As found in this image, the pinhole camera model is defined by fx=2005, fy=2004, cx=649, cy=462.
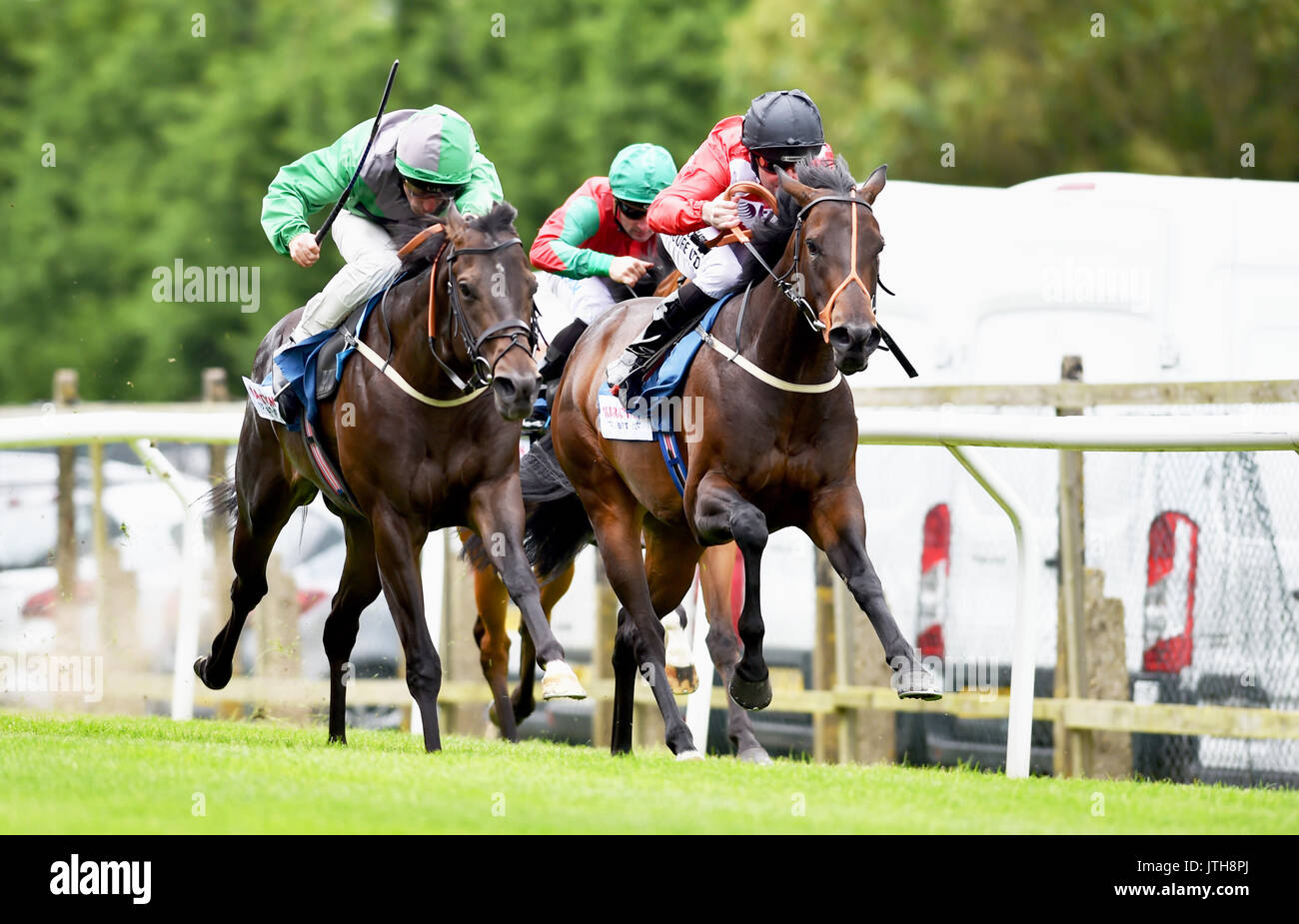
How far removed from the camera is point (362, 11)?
29.1m

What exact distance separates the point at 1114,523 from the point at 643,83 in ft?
58.6

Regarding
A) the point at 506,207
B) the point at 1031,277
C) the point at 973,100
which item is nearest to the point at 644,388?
the point at 506,207

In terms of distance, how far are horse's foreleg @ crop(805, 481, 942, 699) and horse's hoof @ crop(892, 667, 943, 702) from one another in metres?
0.03

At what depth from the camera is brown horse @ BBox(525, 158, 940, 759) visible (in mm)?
6215

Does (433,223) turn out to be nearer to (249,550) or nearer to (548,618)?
(249,550)

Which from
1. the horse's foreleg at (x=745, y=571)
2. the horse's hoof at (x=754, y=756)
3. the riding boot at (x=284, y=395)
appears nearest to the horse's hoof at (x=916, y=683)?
the horse's foreleg at (x=745, y=571)

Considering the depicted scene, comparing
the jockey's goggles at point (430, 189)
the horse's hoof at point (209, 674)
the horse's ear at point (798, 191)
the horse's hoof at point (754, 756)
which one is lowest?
the horse's hoof at point (754, 756)

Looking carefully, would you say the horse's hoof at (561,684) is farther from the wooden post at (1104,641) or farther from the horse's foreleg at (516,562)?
the wooden post at (1104,641)

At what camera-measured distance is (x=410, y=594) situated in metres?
7.09

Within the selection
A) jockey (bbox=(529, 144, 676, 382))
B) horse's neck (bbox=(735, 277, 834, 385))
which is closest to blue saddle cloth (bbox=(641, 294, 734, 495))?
horse's neck (bbox=(735, 277, 834, 385))

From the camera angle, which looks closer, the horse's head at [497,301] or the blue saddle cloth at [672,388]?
the horse's head at [497,301]

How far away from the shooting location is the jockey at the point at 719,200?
6.88 metres

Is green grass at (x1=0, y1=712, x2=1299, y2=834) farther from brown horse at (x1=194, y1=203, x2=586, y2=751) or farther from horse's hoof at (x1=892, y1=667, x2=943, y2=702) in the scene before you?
brown horse at (x1=194, y1=203, x2=586, y2=751)

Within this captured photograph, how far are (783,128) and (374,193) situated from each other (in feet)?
5.60
